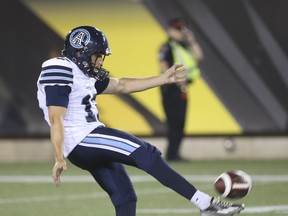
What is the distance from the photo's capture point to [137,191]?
37.7ft

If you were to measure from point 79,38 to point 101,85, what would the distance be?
0.43 metres

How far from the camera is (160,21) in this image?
15.0 meters

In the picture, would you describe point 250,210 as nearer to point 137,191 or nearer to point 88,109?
point 137,191

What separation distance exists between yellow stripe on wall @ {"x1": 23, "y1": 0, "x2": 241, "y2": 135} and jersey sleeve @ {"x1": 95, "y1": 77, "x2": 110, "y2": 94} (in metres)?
7.30

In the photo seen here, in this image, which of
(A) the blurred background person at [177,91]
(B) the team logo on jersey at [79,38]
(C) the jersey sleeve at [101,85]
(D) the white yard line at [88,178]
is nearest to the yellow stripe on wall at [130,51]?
(A) the blurred background person at [177,91]

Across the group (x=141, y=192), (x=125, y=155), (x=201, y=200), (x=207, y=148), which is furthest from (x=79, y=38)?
(x=207, y=148)

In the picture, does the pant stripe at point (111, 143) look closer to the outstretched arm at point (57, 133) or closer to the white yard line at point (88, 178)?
the outstretched arm at point (57, 133)

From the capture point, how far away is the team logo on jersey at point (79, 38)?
741 centimetres

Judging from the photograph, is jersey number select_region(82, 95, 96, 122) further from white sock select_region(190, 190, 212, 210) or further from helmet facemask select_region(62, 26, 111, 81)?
white sock select_region(190, 190, 212, 210)

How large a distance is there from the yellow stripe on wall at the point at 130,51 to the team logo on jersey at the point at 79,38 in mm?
7539

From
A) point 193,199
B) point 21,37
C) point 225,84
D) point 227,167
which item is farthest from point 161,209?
point 21,37

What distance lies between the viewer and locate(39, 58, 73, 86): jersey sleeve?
7.18 m

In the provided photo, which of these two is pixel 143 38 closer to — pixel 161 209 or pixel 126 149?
pixel 161 209

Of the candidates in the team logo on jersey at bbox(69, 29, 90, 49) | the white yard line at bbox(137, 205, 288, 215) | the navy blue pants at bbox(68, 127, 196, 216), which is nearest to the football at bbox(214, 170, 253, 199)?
the navy blue pants at bbox(68, 127, 196, 216)
